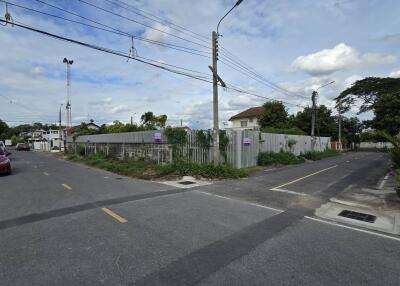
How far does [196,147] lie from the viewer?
687 inches

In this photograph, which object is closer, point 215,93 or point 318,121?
point 215,93

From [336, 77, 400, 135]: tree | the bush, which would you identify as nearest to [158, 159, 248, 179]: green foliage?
the bush

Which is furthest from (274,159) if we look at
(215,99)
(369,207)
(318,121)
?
(318,121)

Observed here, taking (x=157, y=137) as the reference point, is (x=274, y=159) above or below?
below

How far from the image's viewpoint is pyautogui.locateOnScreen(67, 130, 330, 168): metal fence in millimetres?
17438

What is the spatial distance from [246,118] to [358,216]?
52480 millimetres

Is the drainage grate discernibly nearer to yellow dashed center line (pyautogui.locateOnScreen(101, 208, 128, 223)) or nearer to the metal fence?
yellow dashed center line (pyautogui.locateOnScreen(101, 208, 128, 223))

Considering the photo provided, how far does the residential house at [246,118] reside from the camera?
188 feet

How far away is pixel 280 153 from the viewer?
23719 mm

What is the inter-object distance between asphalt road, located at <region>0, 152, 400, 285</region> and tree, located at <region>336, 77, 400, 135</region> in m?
26.7

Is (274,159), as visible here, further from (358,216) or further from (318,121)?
(318,121)

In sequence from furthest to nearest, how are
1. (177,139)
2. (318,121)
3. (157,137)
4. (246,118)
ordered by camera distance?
(246,118), (318,121), (157,137), (177,139)

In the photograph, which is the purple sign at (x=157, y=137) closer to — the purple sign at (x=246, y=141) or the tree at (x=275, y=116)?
the purple sign at (x=246, y=141)

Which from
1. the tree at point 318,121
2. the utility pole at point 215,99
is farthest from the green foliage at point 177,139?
the tree at point 318,121
